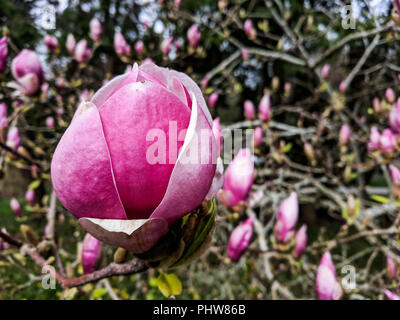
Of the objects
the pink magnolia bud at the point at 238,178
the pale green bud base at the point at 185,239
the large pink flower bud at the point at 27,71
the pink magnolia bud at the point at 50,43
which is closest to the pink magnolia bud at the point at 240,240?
the pink magnolia bud at the point at 238,178

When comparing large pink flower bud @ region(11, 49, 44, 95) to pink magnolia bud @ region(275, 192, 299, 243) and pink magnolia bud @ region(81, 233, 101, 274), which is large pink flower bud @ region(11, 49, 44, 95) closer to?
pink magnolia bud @ region(81, 233, 101, 274)

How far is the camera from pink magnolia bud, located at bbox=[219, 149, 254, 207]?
511mm

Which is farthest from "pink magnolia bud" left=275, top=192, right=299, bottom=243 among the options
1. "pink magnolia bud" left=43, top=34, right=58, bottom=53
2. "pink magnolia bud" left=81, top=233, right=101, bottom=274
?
"pink magnolia bud" left=43, top=34, right=58, bottom=53

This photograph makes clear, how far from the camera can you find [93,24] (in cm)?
164

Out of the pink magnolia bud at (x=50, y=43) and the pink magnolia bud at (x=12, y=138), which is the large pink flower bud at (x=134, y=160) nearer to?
the pink magnolia bud at (x=12, y=138)

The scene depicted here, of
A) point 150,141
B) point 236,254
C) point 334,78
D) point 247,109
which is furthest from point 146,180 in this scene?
point 334,78

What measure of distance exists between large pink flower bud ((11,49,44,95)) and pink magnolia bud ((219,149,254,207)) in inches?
19.6

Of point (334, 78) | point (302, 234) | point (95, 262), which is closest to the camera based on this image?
point (95, 262)

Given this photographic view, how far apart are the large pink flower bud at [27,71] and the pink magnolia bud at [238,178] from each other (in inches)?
19.6

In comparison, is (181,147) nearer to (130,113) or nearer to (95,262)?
(130,113)

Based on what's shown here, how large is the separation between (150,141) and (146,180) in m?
0.03

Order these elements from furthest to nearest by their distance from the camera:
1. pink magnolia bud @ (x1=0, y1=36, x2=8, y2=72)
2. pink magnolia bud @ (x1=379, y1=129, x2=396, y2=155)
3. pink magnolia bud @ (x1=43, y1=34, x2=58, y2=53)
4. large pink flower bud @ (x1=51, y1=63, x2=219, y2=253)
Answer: pink magnolia bud @ (x1=43, y1=34, x2=58, y2=53) → pink magnolia bud @ (x1=379, y1=129, x2=396, y2=155) → pink magnolia bud @ (x1=0, y1=36, x2=8, y2=72) → large pink flower bud @ (x1=51, y1=63, x2=219, y2=253)

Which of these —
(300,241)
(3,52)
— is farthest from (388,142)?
(3,52)

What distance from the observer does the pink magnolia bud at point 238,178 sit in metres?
0.51
